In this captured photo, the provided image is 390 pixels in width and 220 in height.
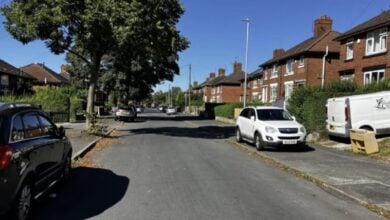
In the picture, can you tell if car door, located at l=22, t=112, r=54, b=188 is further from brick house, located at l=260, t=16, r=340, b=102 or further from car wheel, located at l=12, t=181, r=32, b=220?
brick house, located at l=260, t=16, r=340, b=102

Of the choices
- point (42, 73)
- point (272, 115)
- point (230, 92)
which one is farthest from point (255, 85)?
point (272, 115)

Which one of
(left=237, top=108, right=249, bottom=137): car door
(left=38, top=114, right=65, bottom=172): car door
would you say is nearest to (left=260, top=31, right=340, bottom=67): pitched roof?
(left=237, top=108, right=249, bottom=137): car door

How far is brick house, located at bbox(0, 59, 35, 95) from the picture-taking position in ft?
181

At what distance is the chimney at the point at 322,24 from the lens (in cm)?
4604

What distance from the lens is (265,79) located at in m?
54.9

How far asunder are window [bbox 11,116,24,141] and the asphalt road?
124 centimetres

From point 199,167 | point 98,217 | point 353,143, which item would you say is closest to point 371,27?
point 353,143

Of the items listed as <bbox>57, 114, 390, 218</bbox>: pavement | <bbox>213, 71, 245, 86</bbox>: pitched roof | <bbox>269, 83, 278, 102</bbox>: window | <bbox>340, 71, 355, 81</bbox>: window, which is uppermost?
<bbox>213, 71, 245, 86</bbox>: pitched roof

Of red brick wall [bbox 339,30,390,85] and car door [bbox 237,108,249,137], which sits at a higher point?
red brick wall [bbox 339,30,390,85]

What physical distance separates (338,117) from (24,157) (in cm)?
1560

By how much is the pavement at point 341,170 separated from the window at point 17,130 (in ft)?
18.9

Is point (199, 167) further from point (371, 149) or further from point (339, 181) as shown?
point (371, 149)

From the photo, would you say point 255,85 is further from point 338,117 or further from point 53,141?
point 53,141

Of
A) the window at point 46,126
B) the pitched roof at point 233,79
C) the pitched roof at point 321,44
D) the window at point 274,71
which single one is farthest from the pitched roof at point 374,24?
the pitched roof at point 233,79
